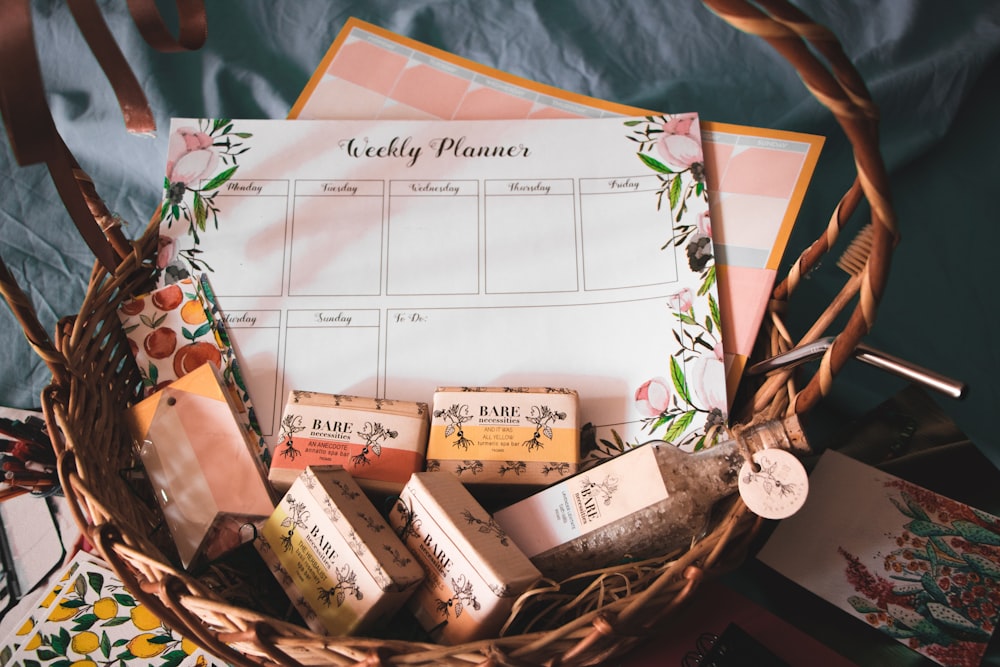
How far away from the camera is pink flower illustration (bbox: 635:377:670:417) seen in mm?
835

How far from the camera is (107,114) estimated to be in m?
1.14

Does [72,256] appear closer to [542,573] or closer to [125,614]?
[125,614]

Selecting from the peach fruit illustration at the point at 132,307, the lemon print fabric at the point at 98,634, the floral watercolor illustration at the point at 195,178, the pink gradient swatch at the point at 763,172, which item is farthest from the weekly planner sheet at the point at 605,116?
the lemon print fabric at the point at 98,634

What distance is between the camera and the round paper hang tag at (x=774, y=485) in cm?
62

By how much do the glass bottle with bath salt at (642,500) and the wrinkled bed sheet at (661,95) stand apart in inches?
15.2

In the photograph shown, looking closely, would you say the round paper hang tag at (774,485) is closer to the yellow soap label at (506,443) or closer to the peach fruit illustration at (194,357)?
the yellow soap label at (506,443)

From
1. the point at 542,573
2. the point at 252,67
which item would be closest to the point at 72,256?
the point at 252,67

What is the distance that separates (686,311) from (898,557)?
0.33 m

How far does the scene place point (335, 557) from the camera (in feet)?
2.08

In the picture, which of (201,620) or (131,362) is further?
(131,362)

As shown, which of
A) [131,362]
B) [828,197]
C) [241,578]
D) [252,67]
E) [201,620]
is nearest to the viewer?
[201,620]

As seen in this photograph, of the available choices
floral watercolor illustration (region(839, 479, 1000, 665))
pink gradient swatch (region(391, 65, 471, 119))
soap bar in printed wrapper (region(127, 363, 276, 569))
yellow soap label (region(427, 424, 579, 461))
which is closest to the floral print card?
floral watercolor illustration (region(839, 479, 1000, 665))

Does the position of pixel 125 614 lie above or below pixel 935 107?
below

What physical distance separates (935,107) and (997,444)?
49cm
